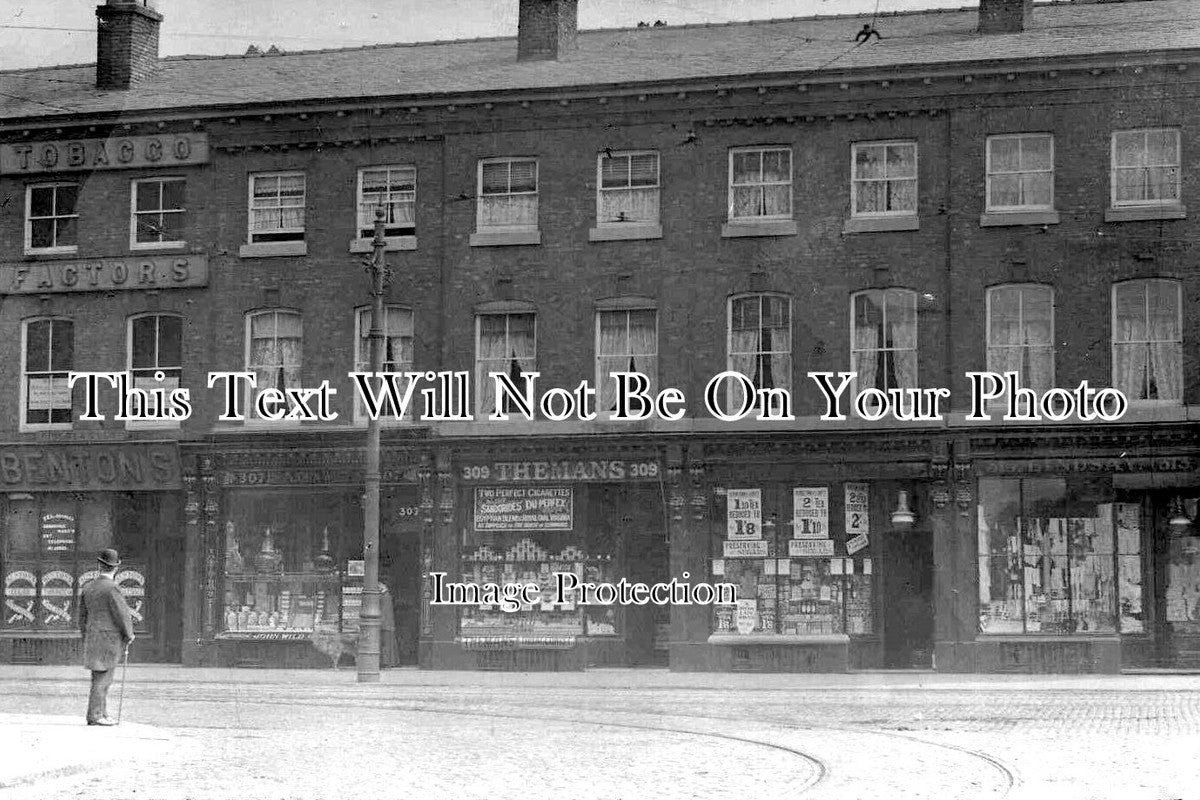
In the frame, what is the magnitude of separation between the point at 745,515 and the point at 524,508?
3.88 metres

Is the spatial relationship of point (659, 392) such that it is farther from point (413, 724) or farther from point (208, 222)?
point (413, 724)

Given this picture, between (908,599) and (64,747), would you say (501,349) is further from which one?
(64,747)

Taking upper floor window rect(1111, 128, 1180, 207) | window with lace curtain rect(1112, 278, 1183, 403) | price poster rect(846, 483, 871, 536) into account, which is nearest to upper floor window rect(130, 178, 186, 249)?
price poster rect(846, 483, 871, 536)

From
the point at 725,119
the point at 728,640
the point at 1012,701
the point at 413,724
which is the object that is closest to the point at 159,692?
the point at 413,724

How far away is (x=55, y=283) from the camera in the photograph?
32.6 m

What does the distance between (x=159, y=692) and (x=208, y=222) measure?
10.7m

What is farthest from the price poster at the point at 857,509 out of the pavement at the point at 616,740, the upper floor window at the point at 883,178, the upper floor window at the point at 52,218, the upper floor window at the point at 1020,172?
the upper floor window at the point at 52,218

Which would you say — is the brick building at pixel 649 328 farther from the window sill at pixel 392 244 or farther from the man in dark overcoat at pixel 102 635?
the man in dark overcoat at pixel 102 635

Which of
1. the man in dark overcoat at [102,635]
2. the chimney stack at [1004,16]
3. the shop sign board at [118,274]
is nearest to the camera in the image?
the man in dark overcoat at [102,635]

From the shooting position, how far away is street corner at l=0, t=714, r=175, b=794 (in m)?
13.4

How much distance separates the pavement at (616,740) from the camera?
13016 mm

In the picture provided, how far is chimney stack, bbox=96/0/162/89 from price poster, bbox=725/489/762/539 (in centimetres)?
1442

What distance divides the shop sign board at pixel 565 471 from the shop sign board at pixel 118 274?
6358 mm

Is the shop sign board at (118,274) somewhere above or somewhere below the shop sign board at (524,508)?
above
